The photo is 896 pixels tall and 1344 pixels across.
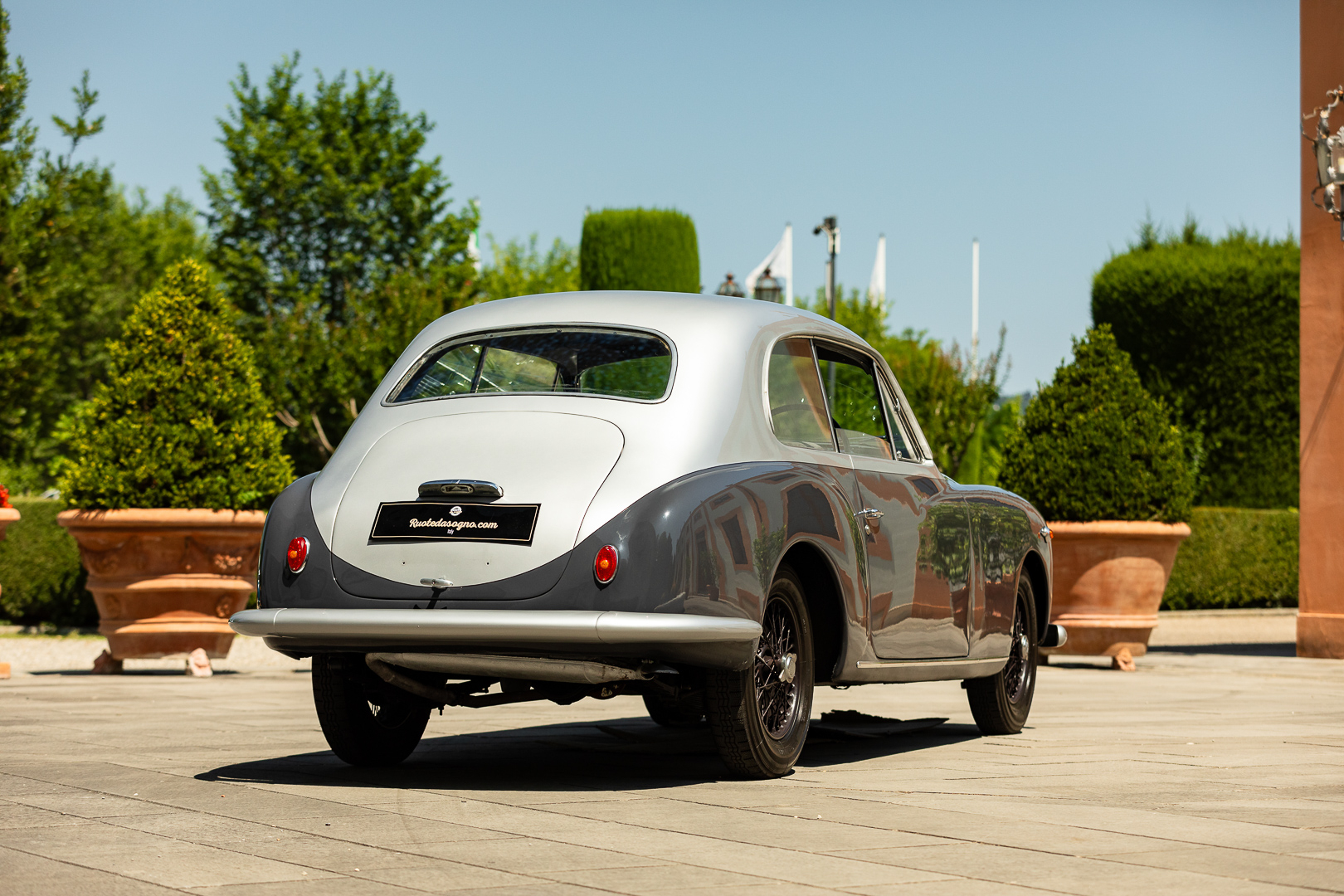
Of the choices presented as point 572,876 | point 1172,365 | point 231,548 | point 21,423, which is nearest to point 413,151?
point 21,423

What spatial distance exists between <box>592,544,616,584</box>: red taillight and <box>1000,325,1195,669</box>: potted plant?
8.96 meters

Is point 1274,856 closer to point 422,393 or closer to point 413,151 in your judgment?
point 422,393

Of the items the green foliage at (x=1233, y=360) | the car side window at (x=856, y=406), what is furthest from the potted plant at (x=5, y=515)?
the green foliage at (x=1233, y=360)

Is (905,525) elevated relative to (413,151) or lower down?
lower down

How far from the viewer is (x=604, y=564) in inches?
202

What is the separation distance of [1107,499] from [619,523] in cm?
922

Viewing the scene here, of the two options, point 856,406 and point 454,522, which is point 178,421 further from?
point 454,522

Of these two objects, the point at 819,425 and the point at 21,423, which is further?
the point at 21,423

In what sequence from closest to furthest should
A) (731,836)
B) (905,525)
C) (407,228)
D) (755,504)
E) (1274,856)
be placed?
(1274,856), (731,836), (755,504), (905,525), (407,228)

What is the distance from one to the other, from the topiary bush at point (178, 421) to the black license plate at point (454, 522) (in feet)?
21.0

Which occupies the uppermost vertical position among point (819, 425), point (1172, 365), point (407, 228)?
point (407, 228)

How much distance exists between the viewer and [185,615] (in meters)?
11.5

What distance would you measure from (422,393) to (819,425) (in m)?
1.63

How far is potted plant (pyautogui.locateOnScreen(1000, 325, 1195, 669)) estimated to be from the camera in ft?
44.1
